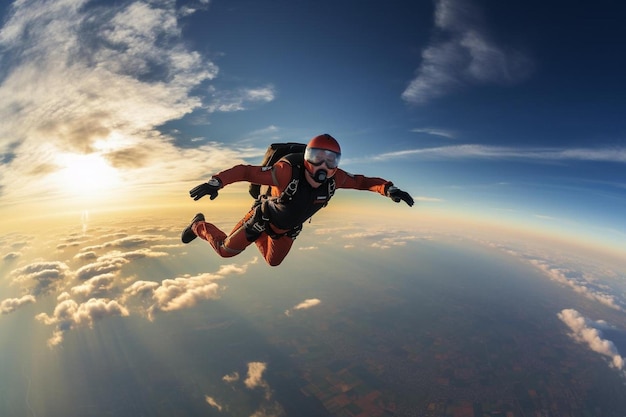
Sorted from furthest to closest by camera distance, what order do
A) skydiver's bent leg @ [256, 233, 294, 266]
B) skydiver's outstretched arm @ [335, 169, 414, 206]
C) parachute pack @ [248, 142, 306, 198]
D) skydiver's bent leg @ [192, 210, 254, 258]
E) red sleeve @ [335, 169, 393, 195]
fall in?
skydiver's bent leg @ [256, 233, 294, 266]
skydiver's bent leg @ [192, 210, 254, 258]
red sleeve @ [335, 169, 393, 195]
skydiver's outstretched arm @ [335, 169, 414, 206]
parachute pack @ [248, 142, 306, 198]

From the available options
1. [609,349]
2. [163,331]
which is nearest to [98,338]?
[163,331]

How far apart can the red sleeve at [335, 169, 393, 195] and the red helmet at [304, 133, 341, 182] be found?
786 millimetres

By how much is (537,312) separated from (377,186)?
153 metres

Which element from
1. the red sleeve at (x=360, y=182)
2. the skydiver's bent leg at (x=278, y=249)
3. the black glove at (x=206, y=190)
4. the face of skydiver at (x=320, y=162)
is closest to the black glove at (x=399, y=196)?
the red sleeve at (x=360, y=182)

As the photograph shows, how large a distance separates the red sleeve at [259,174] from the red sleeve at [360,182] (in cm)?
102

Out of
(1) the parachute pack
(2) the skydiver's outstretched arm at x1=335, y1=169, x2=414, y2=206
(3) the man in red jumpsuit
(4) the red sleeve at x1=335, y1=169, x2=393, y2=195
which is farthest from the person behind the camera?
(4) the red sleeve at x1=335, y1=169, x2=393, y2=195

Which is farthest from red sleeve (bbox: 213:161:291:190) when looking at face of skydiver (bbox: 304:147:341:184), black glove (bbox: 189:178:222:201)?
face of skydiver (bbox: 304:147:341:184)

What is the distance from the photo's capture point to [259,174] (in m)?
3.08

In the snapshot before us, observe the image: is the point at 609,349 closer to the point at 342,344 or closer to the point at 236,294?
the point at 342,344

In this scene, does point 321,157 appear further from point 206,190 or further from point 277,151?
point 206,190

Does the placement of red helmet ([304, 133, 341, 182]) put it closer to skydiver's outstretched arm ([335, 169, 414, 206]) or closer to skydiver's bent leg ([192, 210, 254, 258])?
skydiver's outstretched arm ([335, 169, 414, 206])

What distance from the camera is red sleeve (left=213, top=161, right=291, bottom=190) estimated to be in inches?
112

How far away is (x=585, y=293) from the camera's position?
5940 inches

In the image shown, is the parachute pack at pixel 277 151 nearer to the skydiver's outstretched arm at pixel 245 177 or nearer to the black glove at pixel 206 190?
the skydiver's outstretched arm at pixel 245 177
